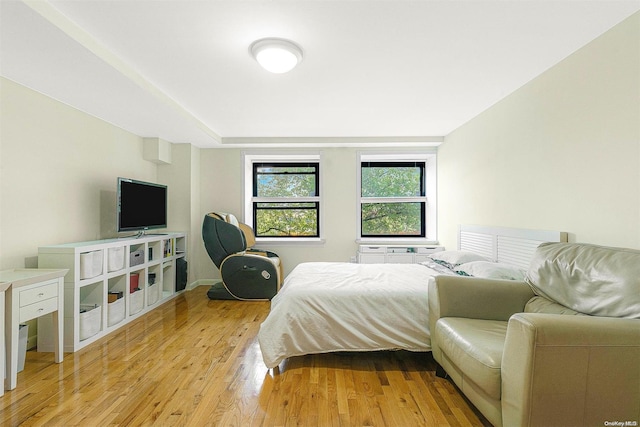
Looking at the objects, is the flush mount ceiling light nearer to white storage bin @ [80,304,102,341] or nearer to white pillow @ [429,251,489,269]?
white pillow @ [429,251,489,269]

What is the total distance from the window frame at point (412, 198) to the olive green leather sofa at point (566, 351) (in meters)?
3.09

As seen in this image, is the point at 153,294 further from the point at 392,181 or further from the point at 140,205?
the point at 392,181

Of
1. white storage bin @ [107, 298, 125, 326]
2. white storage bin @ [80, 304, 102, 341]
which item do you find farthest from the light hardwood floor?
white storage bin @ [107, 298, 125, 326]

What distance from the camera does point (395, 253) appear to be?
4641mm

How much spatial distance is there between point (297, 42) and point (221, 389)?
241 cm

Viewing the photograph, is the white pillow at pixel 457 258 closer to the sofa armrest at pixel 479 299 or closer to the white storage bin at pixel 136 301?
the sofa armrest at pixel 479 299

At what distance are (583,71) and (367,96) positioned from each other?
1.67 meters

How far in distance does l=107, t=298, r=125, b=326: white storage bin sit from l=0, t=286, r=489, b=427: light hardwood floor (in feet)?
0.82

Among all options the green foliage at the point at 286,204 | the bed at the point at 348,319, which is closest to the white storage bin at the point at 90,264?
the bed at the point at 348,319

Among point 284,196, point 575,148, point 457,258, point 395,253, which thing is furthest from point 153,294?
point 575,148

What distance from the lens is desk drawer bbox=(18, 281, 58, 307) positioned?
214cm

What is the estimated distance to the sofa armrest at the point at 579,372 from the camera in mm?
1312

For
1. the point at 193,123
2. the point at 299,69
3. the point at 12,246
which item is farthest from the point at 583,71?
the point at 12,246

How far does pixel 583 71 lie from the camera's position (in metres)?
2.14
